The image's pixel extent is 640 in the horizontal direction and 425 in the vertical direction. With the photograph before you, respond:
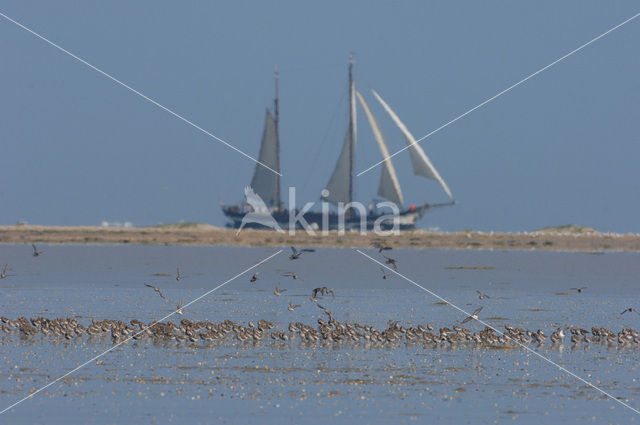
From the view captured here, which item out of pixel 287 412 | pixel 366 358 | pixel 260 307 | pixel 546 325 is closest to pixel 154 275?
pixel 260 307

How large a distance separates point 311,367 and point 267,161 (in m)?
95.6

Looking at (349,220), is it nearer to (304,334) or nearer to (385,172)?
(385,172)

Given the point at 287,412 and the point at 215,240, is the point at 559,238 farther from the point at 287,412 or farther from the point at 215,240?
the point at 287,412

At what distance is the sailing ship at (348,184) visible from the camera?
108500 millimetres

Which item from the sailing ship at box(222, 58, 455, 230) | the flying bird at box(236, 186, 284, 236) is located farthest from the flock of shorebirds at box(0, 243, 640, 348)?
the flying bird at box(236, 186, 284, 236)

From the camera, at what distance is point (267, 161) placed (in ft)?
393

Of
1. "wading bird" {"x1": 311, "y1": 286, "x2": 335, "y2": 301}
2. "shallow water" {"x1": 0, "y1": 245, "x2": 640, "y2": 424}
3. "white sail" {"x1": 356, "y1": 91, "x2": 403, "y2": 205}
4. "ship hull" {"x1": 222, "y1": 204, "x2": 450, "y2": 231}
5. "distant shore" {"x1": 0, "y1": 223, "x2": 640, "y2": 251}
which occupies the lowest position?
"shallow water" {"x1": 0, "y1": 245, "x2": 640, "y2": 424}

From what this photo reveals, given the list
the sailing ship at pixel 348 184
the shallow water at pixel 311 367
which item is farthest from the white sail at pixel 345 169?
the shallow water at pixel 311 367

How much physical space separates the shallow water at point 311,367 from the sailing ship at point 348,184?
61.0m

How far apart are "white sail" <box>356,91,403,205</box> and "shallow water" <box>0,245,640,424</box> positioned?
61.5 meters

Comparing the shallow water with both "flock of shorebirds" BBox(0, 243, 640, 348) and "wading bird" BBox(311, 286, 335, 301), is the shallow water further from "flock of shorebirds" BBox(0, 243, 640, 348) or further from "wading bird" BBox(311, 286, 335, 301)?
"wading bird" BBox(311, 286, 335, 301)

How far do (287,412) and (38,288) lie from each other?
88.3 ft

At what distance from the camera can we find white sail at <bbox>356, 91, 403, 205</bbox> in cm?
10862

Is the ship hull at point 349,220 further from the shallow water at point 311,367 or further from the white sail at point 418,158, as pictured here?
the shallow water at point 311,367
